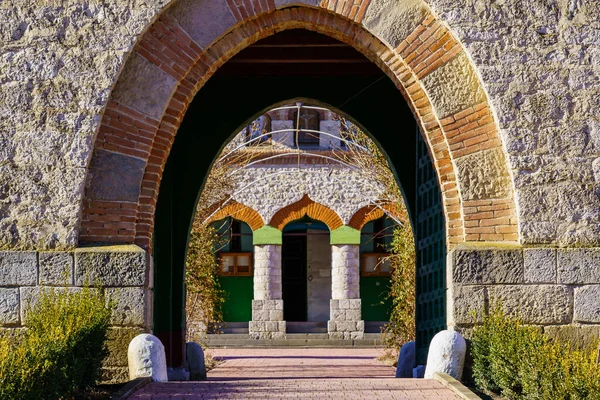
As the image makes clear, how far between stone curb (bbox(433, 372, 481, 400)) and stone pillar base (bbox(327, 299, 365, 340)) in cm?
1572

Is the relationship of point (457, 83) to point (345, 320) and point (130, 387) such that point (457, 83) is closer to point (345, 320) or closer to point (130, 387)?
point (130, 387)

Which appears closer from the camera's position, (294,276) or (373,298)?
(373,298)

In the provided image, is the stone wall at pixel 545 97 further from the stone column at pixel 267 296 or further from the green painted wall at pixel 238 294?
the green painted wall at pixel 238 294

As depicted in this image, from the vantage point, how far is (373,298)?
24.9m

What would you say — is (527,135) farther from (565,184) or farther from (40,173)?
(40,173)

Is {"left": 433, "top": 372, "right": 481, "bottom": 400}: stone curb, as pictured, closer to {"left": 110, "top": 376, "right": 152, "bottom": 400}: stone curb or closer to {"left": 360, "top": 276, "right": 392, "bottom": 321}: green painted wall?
{"left": 110, "top": 376, "right": 152, "bottom": 400}: stone curb

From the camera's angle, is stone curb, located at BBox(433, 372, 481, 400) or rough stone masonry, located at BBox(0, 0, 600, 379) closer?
stone curb, located at BBox(433, 372, 481, 400)

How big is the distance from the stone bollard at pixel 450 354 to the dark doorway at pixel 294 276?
708 inches

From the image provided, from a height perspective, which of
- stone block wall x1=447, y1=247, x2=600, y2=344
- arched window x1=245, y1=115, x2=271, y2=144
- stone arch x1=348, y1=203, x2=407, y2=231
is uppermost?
arched window x1=245, y1=115, x2=271, y2=144

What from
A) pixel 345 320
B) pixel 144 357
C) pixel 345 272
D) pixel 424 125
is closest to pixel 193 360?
pixel 144 357

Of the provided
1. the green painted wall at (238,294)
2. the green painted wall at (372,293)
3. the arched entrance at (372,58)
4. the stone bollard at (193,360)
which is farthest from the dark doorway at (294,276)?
the arched entrance at (372,58)

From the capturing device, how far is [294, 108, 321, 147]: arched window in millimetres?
24516

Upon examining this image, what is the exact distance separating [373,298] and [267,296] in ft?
8.79

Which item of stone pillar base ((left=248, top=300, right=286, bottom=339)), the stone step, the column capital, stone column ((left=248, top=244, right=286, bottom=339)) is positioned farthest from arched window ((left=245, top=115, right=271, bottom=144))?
the stone step
